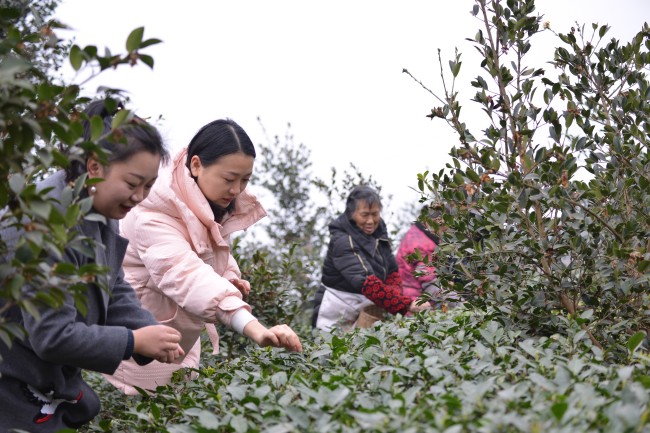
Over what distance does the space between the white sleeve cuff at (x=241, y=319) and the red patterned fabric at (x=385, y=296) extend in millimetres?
3193

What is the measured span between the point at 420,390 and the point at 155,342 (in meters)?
1.01

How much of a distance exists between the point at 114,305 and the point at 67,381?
0.39m

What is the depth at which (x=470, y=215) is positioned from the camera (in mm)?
3545

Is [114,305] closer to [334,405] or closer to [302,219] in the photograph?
[334,405]

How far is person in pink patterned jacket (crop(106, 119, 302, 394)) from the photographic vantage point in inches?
138

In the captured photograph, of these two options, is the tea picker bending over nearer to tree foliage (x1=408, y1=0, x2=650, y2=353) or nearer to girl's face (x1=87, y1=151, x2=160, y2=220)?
girl's face (x1=87, y1=151, x2=160, y2=220)

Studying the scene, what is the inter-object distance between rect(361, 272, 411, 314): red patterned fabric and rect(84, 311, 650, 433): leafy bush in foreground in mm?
2947

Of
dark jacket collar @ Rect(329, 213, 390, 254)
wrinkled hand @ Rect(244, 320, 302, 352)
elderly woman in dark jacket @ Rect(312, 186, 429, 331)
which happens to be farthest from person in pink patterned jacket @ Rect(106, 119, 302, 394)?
dark jacket collar @ Rect(329, 213, 390, 254)

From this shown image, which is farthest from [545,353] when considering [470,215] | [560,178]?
[470,215]

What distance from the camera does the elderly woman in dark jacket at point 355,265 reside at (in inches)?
271

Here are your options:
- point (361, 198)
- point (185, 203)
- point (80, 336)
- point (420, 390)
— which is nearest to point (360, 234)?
point (361, 198)

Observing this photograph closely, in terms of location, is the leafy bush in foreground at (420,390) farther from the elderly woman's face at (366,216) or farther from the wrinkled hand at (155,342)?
the elderly woman's face at (366,216)

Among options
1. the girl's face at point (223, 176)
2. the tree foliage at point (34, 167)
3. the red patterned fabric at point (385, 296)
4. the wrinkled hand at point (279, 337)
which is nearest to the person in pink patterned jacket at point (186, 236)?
the girl's face at point (223, 176)

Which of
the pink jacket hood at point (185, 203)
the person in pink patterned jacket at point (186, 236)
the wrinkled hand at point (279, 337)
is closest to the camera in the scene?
the wrinkled hand at point (279, 337)
